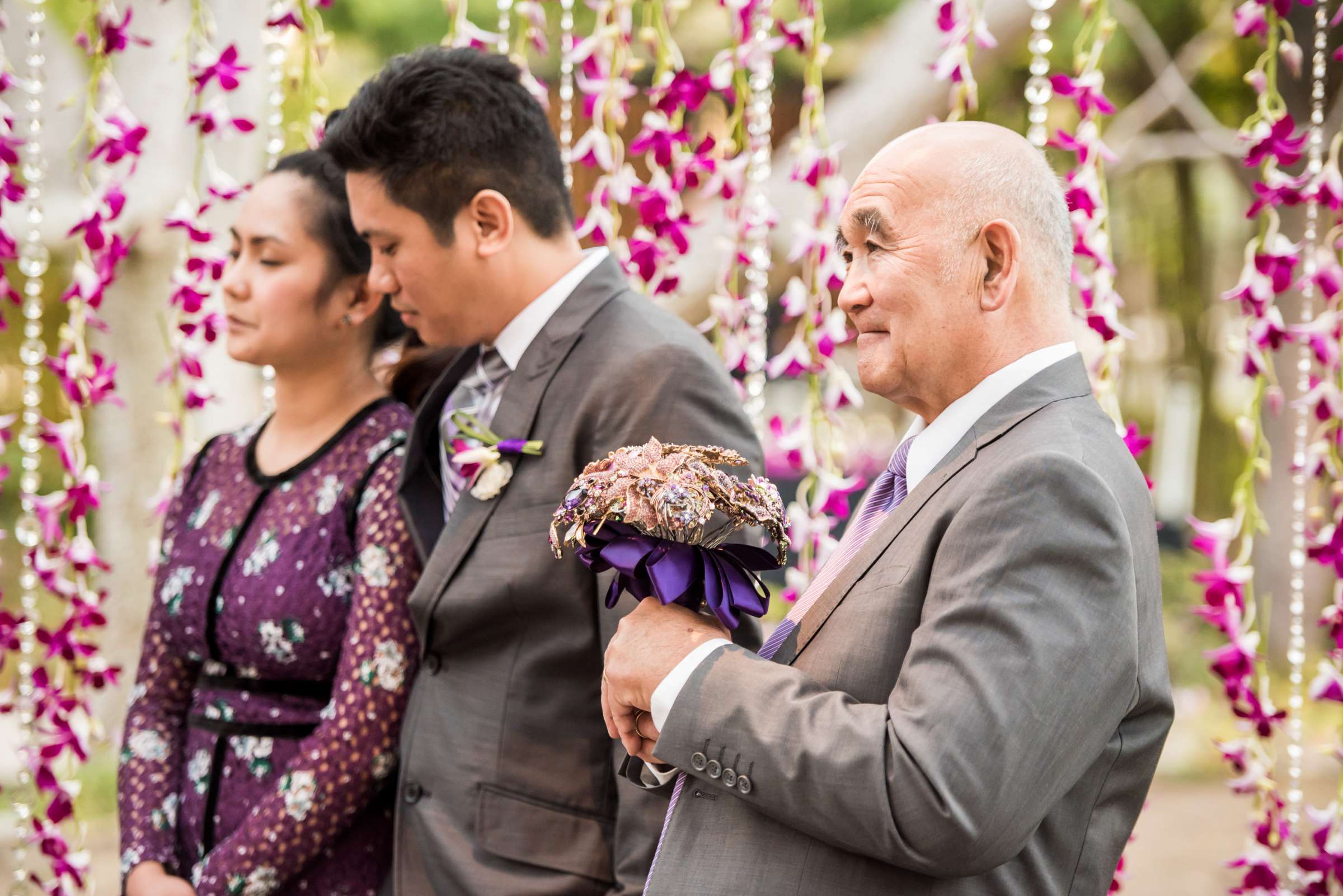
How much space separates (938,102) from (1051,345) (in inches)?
141

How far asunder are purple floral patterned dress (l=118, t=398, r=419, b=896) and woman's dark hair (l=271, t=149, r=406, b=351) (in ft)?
0.84

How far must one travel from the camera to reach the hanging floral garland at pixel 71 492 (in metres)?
2.62

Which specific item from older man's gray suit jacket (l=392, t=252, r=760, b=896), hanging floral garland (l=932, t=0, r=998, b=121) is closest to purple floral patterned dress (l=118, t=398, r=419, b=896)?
older man's gray suit jacket (l=392, t=252, r=760, b=896)

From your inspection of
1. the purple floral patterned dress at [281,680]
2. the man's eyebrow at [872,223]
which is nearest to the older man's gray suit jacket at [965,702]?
the man's eyebrow at [872,223]

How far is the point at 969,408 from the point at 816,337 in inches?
47.4

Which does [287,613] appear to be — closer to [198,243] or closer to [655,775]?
[655,775]

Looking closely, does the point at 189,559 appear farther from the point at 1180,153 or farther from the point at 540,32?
the point at 1180,153

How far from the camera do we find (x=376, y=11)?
19.3ft

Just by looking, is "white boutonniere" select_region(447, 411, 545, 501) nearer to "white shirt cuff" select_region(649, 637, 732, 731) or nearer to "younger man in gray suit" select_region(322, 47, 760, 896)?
"younger man in gray suit" select_region(322, 47, 760, 896)

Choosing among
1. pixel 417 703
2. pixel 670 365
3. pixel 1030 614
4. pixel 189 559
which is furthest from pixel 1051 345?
pixel 189 559

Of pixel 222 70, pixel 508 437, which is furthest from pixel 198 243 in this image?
pixel 508 437

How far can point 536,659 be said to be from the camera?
1.88 meters

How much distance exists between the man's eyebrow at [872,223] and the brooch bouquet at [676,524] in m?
0.30

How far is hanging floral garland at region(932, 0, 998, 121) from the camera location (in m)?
2.31
